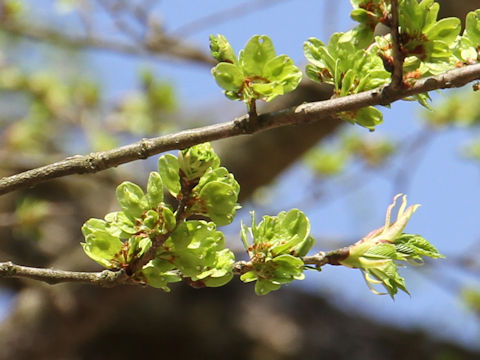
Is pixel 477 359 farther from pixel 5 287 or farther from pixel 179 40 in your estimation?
pixel 5 287

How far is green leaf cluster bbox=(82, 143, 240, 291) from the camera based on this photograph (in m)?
0.70

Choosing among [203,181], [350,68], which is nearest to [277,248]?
[203,181]

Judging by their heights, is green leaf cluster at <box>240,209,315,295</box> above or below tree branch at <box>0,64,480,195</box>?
below

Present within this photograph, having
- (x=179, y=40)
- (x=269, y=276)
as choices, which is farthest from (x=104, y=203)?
(x=269, y=276)

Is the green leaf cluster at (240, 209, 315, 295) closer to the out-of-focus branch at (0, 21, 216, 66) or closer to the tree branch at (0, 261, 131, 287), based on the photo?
the tree branch at (0, 261, 131, 287)

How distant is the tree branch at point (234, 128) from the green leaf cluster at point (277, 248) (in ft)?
0.37

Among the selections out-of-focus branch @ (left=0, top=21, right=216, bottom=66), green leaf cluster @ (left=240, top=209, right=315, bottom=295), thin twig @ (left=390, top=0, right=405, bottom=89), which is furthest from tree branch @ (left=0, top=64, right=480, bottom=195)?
out-of-focus branch @ (left=0, top=21, right=216, bottom=66)

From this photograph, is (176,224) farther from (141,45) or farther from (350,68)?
(141,45)

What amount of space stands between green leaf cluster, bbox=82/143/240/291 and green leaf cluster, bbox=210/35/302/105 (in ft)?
0.25

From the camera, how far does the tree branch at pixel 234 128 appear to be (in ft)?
2.17

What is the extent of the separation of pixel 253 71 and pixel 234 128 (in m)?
0.08

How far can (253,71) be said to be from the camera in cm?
72

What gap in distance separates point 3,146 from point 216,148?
2.80 feet

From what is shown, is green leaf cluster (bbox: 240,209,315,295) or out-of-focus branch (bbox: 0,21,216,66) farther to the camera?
out-of-focus branch (bbox: 0,21,216,66)
